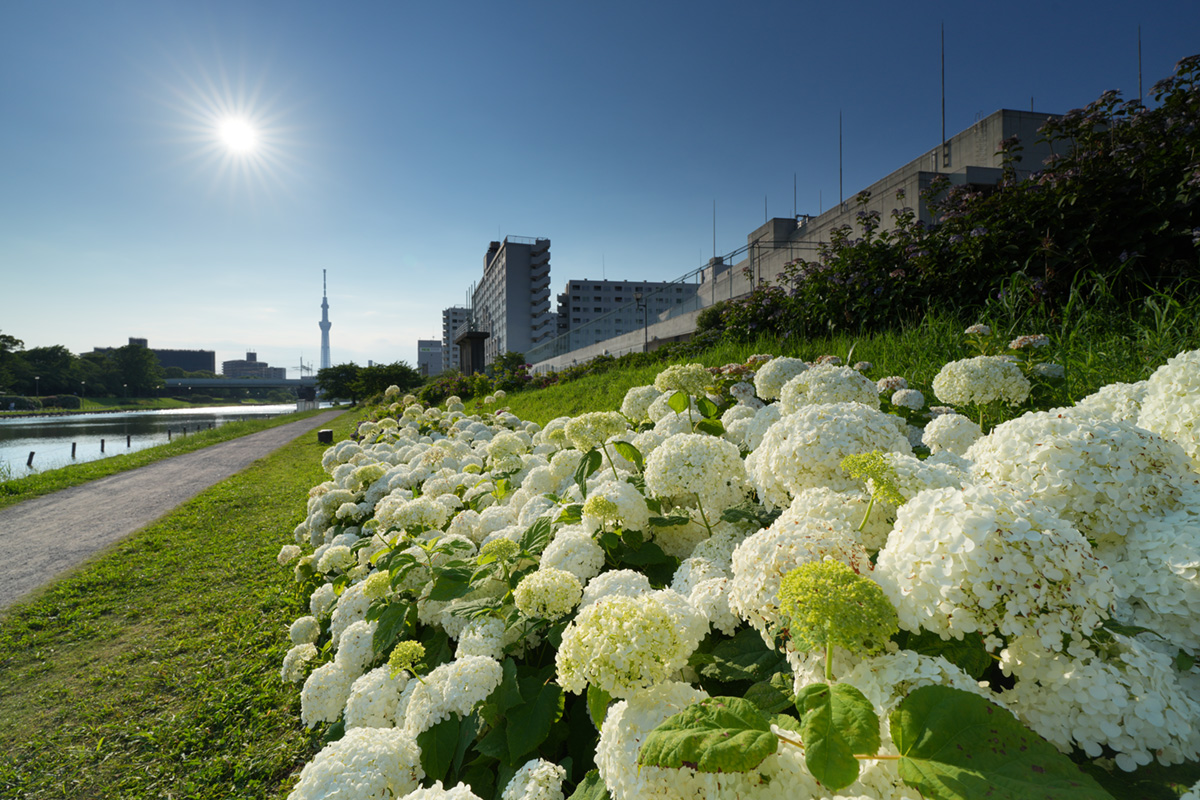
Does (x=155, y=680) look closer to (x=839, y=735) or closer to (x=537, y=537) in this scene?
(x=537, y=537)

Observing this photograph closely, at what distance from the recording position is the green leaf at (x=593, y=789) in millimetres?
1083

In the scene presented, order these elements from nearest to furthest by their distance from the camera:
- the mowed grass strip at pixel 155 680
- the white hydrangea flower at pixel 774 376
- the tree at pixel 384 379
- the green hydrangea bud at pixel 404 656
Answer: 1. the green hydrangea bud at pixel 404 656
2. the mowed grass strip at pixel 155 680
3. the white hydrangea flower at pixel 774 376
4. the tree at pixel 384 379

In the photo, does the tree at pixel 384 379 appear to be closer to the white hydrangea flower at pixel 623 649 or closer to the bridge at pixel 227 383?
the white hydrangea flower at pixel 623 649

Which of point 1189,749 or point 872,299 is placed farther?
point 872,299

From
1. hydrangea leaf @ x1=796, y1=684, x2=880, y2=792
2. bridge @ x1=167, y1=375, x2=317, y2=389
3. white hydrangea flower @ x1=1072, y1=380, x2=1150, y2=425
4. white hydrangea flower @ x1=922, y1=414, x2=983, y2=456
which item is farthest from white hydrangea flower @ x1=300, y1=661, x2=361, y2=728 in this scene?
bridge @ x1=167, y1=375, x2=317, y2=389

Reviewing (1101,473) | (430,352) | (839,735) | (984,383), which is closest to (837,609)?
(839,735)

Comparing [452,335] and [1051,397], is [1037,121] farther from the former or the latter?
[452,335]

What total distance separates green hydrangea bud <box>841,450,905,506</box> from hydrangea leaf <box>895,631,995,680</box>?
0.29 m

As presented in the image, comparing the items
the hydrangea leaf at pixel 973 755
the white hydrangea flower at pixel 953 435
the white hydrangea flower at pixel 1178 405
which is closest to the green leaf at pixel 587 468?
the white hydrangea flower at pixel 953 435

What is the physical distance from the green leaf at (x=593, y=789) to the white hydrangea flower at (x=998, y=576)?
0.72 meters

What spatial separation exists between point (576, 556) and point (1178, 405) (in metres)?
1.75

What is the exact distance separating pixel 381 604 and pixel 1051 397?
12.7ft

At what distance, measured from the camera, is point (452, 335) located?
4715 inches

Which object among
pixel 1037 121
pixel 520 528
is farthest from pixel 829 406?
pixel 1037 121
